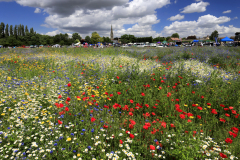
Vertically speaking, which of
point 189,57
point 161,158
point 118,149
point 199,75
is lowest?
point 161,158

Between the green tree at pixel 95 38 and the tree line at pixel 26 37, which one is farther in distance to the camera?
the green tree at pixel 95 38

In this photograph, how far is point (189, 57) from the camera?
11367 mm

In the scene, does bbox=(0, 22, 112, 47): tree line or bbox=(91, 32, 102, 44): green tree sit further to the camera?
bbox=(91, 32, 102, 44): green tree

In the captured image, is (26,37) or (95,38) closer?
(26,37)

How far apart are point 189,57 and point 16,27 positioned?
11117 centimetres

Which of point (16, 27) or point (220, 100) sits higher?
point (16, 27)

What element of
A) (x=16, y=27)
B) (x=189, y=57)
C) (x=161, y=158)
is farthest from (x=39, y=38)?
(x=161, y=158)

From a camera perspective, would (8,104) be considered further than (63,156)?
Yes

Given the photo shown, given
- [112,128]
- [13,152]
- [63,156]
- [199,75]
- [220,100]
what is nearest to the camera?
[63,156]

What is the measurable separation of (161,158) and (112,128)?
1.05 metres

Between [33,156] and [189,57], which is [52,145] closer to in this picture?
[33,156]

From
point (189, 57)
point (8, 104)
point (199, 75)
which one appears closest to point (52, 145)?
point (8, 104)

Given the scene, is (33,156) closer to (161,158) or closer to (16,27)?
(161,158)

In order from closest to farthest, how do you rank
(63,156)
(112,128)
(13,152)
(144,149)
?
(63,156) < (13,152) < (144,149) < (112,128)
